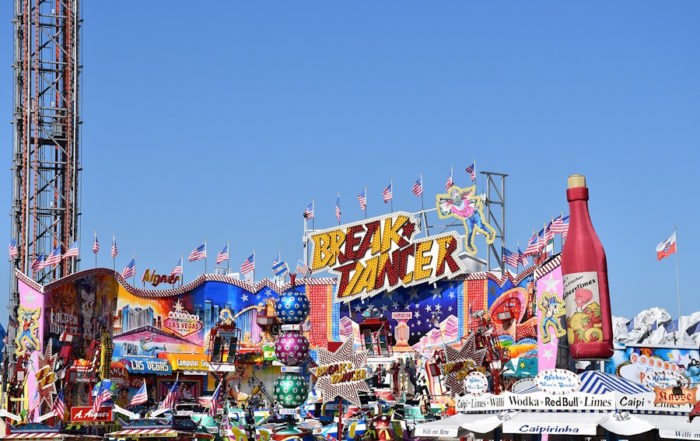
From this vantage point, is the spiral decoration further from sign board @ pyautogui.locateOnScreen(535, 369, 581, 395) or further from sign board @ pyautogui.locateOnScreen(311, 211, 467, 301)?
sign board @ pyautogui.locateOnScreen(311, 211, 467, 301)

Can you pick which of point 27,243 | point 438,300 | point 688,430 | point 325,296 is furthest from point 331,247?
point 688,430

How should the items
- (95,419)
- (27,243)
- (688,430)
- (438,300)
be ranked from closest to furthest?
1. (688,430)
2. (95,419)
3. (438,300)
4. (27,243)

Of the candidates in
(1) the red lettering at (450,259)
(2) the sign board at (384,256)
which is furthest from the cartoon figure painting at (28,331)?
(1) the red lettering at (450,259)

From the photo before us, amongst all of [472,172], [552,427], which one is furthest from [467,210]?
[552,427]

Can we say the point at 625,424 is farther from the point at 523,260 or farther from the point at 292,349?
the point at 523,260

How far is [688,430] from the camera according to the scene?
2695 cm

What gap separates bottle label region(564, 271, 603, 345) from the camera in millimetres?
35719

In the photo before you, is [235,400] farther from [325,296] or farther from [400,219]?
[400,219]

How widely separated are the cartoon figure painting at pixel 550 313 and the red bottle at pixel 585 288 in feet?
46.7

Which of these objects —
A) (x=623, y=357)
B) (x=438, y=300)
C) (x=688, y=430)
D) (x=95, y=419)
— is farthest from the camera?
(x=438, y=300)

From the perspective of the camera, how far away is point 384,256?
67875mm

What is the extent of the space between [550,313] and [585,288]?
51.5 ft

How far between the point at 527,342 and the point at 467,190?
10344 millimetres

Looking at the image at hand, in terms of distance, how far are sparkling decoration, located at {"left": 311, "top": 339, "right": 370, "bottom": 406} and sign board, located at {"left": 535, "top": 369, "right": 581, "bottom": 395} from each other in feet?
26.2
